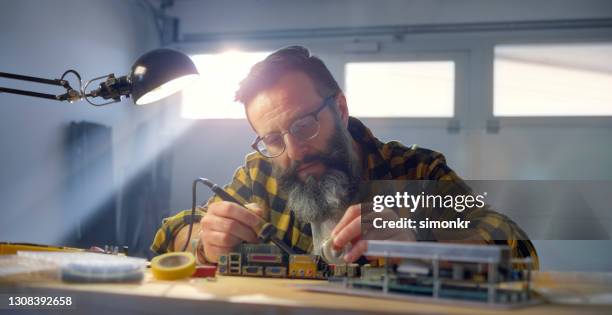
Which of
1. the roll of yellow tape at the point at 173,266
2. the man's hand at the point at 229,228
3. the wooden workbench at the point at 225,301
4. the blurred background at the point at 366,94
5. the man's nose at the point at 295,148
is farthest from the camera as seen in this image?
the blurred background at the point at 366,94

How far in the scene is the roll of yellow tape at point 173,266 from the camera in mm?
865

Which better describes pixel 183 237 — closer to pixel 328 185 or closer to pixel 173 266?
pixel 328 185

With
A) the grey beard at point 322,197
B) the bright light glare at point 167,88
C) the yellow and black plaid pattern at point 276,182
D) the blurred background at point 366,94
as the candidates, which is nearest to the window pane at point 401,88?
the blurred background at point 366,94

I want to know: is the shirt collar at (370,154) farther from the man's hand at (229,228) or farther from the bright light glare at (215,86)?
the bright light glare at (215,86)

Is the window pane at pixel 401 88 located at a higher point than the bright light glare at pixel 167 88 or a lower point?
higher

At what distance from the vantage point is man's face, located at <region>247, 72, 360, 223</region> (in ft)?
4.85

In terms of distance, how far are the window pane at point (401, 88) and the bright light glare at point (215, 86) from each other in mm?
562

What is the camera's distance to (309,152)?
155 centimetres

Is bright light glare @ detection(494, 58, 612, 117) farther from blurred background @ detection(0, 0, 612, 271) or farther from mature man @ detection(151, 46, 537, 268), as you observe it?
mature man @ detection(151, 46, 537, 268)

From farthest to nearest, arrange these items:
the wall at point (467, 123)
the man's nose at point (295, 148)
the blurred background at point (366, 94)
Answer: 1. the wall at point (467, 123)
2. the blurred background at point (366, 94)
3. the man's nose at point (295, 148)

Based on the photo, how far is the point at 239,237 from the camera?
3.77ft

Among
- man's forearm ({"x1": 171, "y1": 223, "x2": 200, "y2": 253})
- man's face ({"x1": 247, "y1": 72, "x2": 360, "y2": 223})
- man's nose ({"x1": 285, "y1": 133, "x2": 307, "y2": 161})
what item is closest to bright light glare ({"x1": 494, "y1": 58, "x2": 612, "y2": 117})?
man's face ({"x1": 247, "y1": 72, "x2": 360, "y2": 223})

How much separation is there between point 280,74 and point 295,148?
229 mm

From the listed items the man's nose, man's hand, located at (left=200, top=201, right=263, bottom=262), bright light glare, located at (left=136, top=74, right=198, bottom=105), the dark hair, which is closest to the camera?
man's hand, located at (left=200, top=201, right=263, bottom=262)
